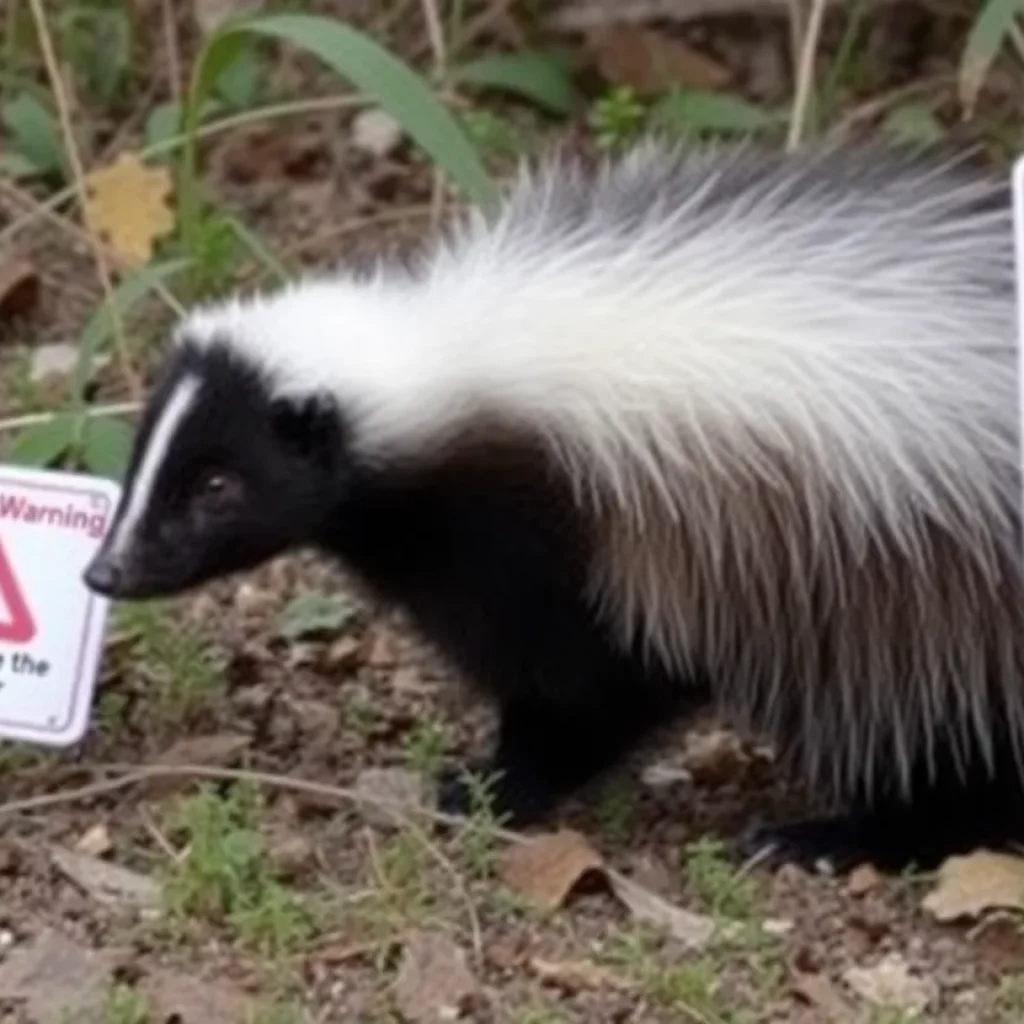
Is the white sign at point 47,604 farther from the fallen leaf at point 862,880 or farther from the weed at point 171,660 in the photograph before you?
the fallen leaf at point 862,880

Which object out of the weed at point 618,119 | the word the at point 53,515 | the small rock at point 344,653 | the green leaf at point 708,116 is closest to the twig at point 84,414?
the small rock at point 344,653

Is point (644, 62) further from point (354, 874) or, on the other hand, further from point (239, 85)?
point (354, 874)

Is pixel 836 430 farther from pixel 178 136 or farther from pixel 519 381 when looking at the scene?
pixel 178 136

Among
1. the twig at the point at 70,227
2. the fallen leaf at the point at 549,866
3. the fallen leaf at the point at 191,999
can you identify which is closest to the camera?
the fallen leaf at the point at 191,999

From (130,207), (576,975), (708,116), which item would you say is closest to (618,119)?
(708,116)

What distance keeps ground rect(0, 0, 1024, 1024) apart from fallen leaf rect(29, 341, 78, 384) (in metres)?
0.07

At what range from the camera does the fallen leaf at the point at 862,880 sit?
15.4ft

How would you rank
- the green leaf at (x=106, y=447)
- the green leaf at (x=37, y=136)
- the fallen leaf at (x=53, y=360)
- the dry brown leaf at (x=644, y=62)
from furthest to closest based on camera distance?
1. the dry brown leaf at (x=644, y=62)
2. the green leaf at (x=37, y=136)
3. the fallen leaf at (x=53, y=360)
4. the green leaf at (x=106, y=447)

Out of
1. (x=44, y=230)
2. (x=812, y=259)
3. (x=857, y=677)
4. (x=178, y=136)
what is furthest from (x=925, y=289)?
(x=44, y=230)

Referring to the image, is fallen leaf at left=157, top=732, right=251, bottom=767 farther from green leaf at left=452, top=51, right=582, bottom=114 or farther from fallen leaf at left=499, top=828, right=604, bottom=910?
green leaf at left=452, top=51, right=582, bottom=114

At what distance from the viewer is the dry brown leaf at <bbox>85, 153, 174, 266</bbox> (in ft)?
20.4

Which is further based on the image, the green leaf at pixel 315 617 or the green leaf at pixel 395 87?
the green leaf at pixel 315 617

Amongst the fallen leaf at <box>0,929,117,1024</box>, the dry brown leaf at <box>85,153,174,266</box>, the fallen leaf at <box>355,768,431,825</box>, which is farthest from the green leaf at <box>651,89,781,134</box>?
the fallen leaf at <box>0,929,117,1024</box>

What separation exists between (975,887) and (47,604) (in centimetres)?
121
